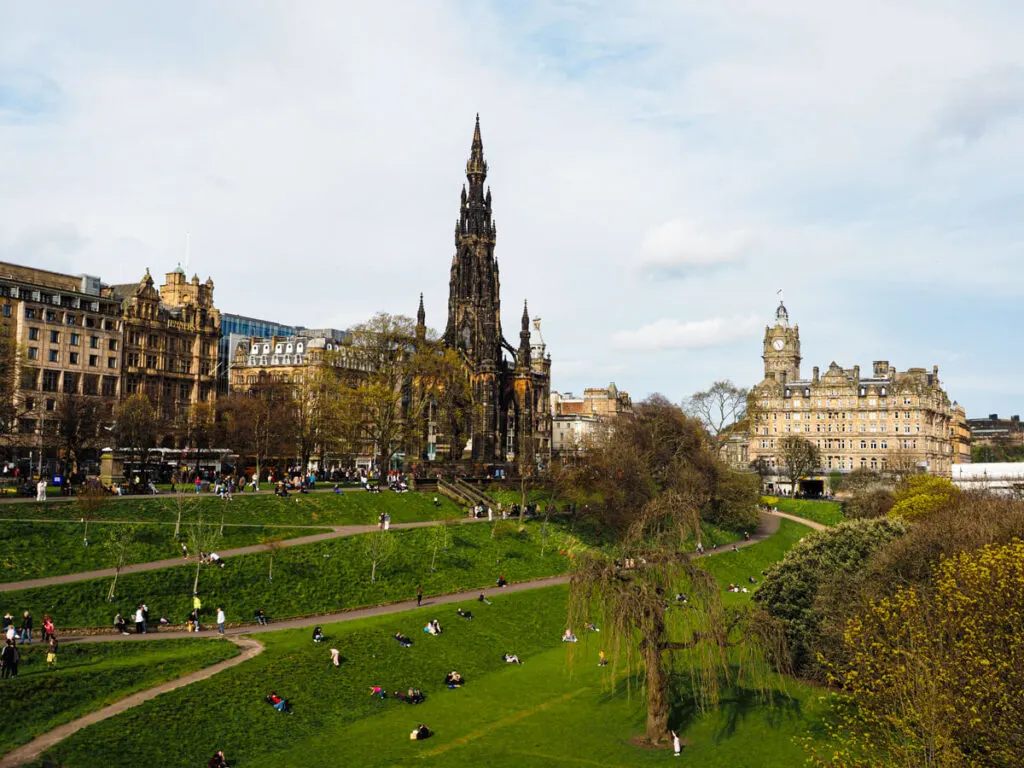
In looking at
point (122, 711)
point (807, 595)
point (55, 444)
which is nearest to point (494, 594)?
point (807, 595)

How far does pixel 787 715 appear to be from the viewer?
36.2 meters

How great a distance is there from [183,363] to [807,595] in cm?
8436

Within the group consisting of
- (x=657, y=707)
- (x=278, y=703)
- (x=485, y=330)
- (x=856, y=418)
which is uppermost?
(x=485, y=330)

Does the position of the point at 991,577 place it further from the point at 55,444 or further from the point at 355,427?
the point at 55,444

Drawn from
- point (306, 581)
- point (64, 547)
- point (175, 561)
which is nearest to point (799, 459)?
point (306, 581)

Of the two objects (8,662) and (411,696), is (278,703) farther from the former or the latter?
(8,662)

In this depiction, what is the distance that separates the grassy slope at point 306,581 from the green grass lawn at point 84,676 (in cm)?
386

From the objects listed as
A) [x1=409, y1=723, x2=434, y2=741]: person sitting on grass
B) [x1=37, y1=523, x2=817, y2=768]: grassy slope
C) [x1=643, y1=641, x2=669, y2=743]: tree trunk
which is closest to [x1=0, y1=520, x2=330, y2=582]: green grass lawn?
[x1=37, y1=523, x2=817, y2=768]: grassy slope

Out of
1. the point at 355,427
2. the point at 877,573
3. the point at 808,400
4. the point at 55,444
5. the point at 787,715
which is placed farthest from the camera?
the point at 808,400

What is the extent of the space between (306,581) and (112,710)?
18.7m

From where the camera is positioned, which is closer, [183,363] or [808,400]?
[183,363]

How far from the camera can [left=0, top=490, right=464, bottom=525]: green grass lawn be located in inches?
2133

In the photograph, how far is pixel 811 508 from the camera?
10881 centimetres

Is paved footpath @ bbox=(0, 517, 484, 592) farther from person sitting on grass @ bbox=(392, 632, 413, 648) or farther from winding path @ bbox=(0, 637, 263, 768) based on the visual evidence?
person sitting on grass @ bbox=(392, 632, 413, 648)
